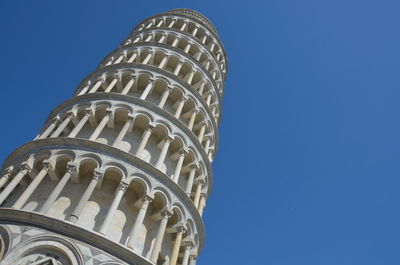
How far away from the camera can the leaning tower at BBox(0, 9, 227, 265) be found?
1247cm

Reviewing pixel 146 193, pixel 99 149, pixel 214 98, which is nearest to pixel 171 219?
pixel 146 193

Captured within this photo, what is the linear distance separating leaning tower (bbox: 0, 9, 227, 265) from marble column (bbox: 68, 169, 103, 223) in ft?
0.11

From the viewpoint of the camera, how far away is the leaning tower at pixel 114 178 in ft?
40.9

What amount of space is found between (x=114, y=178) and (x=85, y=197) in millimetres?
1925

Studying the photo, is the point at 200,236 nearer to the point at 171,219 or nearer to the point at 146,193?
the point at 171,219

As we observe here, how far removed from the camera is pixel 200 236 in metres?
17.0

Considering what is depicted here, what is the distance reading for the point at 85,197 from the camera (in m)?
13.8

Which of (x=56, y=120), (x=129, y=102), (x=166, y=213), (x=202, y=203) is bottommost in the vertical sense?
(x=166, y=213)

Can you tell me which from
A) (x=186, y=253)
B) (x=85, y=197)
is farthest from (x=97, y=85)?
(x=186, y=253)

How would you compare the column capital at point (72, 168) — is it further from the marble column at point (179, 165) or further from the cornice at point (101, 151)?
the marble column at point (179, 165)

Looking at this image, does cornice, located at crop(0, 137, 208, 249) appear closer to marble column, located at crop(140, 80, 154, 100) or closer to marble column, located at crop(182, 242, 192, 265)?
marble column, located at crop(182, 242, 192, 265)

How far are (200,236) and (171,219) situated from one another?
1.85 meters

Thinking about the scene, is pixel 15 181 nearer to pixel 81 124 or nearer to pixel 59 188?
pixel 59 188

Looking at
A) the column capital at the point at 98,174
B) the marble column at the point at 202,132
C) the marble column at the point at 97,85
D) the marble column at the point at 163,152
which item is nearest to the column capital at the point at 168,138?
the marble column at the point at 163,152
